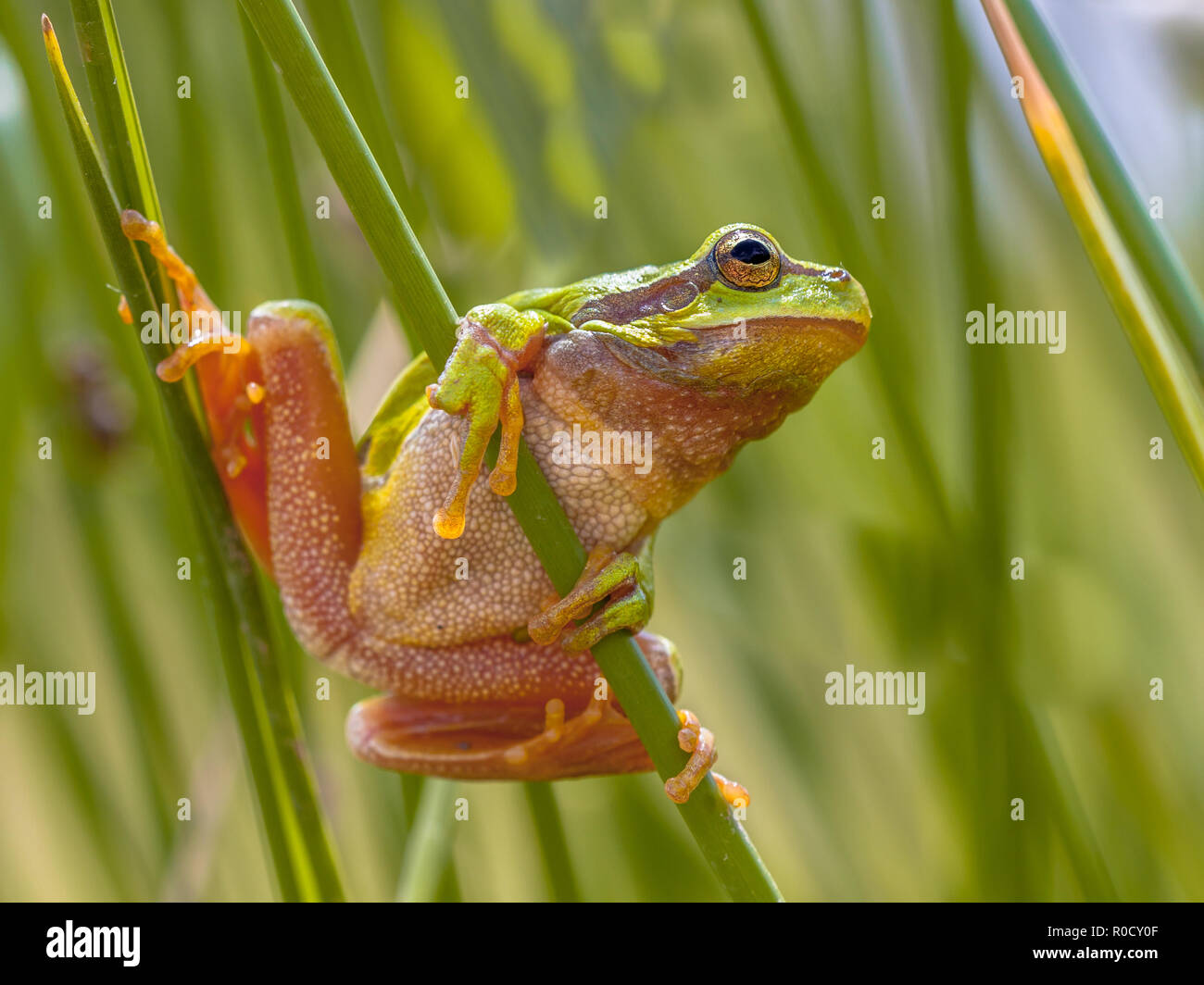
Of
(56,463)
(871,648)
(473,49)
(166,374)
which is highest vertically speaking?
(473,49)

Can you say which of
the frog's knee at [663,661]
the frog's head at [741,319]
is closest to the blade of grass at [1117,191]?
the frog's head at [741,319]

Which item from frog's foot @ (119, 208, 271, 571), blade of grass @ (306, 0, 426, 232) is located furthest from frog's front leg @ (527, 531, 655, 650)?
blade of grass @ (306, 0, 426, 232)

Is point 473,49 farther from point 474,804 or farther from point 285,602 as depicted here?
point 474,804

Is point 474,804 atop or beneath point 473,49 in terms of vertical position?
beneath

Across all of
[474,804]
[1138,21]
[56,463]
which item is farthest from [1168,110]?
[56,463]

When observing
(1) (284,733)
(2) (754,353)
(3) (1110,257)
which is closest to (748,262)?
(2) (754,353)

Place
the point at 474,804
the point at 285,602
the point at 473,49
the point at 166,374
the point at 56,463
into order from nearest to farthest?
the point at 166,374 → the point at 285,602 → the point at 473,49 → the point at 56,463 → the point at 474,804

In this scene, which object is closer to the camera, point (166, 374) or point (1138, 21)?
point (166, 374)
